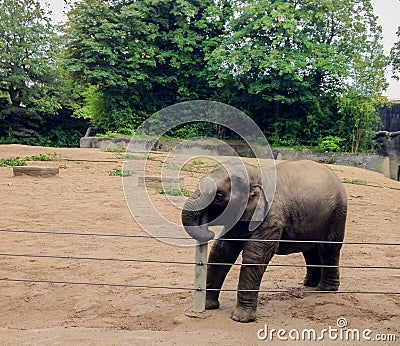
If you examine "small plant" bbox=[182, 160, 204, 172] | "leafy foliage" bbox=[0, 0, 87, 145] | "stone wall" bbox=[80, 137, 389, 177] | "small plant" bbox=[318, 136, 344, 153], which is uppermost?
"leafy foliage" bbox=[0, 0, 87, 145]

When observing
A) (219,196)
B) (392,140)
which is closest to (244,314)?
(219,196)

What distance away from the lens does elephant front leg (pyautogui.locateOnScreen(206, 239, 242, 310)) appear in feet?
16.7

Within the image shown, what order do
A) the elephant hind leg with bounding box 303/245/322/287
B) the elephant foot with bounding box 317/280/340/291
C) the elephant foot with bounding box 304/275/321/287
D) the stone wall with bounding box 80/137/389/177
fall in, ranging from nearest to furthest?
the elephant foot with bounding box 317/280/340/291 → the elephant hind leg with bounding box 303/245/322/287 → the elephant foot with bounding box 304/275/321/287 → the stone wall with bounding box 80/137/389/177

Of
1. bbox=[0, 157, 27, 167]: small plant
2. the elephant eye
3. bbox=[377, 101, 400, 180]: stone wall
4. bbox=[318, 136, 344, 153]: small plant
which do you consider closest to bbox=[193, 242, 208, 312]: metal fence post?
the elephant eye

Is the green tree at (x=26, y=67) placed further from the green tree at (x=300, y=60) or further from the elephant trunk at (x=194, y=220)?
the elephant trunk at (x=194, y=220)

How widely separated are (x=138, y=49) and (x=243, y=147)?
26.4ft

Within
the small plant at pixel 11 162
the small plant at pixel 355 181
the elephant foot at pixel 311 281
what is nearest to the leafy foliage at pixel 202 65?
the small plant at pixel 355 181

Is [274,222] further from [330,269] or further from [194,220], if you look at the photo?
[330,269]

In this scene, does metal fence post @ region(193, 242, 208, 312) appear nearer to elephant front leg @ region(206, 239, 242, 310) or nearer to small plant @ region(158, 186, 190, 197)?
elephant front leg @ region(206, 239, 242, 310)

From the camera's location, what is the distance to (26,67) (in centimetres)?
2723

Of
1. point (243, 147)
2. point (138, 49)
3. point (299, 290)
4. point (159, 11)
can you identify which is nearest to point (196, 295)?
point (299, 290)

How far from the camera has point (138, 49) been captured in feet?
88.0

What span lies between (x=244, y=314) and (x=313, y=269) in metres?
1.43

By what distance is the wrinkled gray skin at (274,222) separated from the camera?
184 inches
